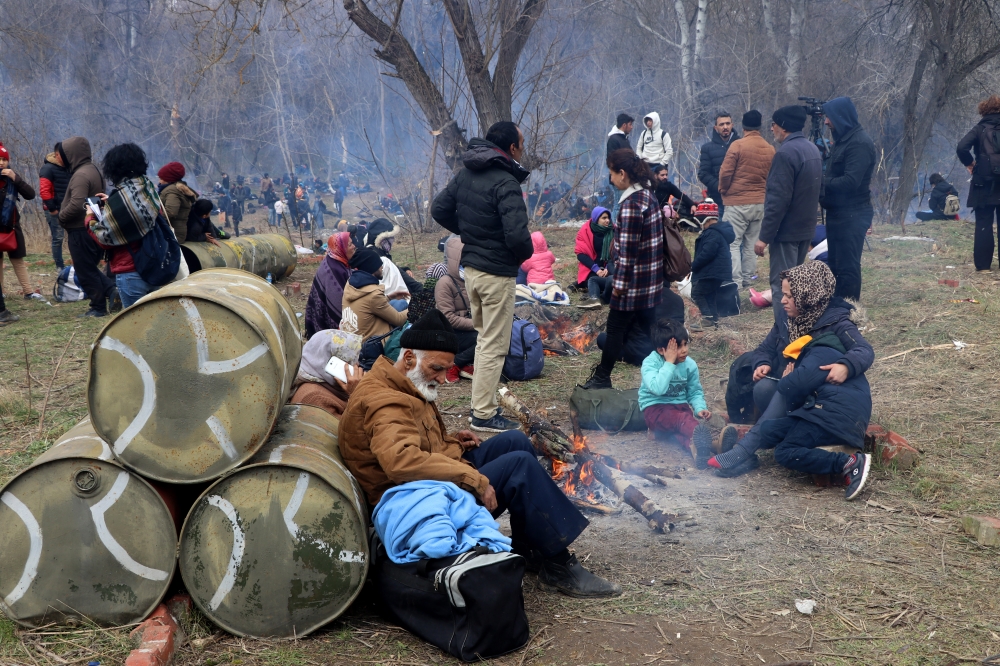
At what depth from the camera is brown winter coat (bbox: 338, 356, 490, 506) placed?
125 inches

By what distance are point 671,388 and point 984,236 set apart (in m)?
6.36

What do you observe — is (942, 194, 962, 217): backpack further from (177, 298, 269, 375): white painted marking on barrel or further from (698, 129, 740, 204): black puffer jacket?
(177, 298, 269, 375): white painted marking on barrel

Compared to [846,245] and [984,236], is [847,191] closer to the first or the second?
[846,245]

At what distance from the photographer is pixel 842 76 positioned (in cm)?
2645

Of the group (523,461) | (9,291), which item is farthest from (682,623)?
(9,291)

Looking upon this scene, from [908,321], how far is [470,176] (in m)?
5.08

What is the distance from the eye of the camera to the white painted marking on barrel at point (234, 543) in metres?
3.00

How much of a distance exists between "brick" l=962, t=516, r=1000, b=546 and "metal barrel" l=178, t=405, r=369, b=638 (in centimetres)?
303

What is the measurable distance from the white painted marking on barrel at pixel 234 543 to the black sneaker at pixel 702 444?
310 centimetres

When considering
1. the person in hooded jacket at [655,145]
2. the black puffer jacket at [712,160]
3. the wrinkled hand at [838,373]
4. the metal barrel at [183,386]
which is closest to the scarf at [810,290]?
the wrinkled hand at [838,373]

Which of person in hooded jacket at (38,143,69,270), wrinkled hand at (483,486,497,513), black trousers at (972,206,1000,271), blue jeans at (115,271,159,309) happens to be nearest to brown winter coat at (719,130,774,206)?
black trousers at (972,206,1000,271)

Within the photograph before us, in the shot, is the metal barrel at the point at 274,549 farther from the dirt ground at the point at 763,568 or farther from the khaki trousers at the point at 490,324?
the khaki trousers at the point at 490,324

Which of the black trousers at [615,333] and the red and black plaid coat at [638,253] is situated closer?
the red and black plaid coat at [638,253]

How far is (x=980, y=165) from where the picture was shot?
29.0ft
